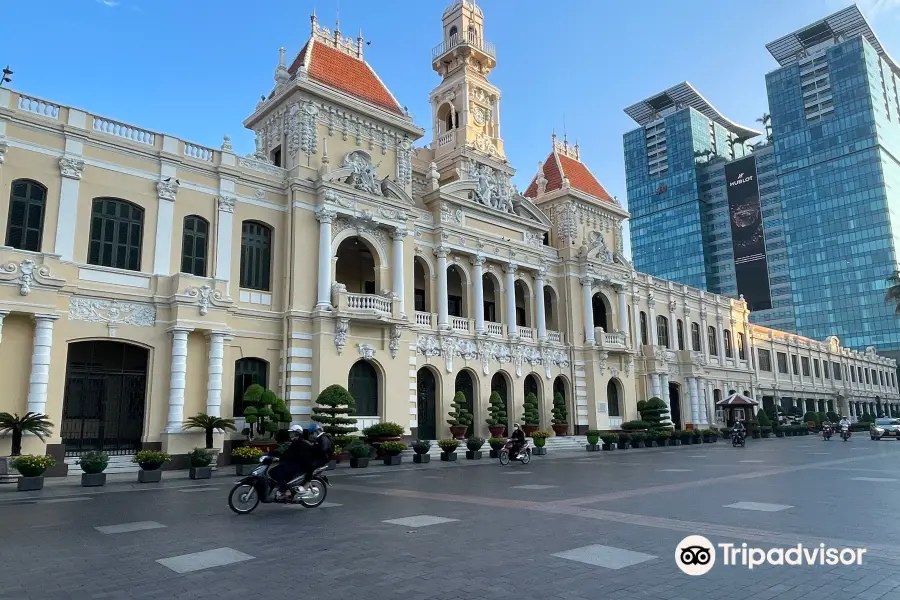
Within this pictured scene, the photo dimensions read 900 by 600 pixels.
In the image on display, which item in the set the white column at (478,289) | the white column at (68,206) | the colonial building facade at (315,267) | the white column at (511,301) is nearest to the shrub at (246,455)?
the colonial building facade at (315,267)

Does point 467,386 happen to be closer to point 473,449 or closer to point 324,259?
point 473,449

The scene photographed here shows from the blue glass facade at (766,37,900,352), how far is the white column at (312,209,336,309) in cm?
10400

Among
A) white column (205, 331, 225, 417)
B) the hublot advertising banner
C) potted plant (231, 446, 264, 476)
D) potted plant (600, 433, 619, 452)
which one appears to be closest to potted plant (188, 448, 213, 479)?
potted plant (231, 446, 264, 476)

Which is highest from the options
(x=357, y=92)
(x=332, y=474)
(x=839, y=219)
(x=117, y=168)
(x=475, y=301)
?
(x=839, y=219)

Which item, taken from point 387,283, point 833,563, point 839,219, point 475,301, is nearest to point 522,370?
point 475,301

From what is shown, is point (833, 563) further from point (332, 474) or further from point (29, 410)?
point (29, 410)

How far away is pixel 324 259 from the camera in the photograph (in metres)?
27.2

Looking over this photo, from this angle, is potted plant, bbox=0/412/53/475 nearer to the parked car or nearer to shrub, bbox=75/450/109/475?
shrub, bbox=75/450/109/475

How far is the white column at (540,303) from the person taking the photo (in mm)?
37500

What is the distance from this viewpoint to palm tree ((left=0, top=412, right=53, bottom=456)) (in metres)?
18.1

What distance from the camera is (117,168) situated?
23281mm

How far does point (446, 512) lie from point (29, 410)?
1506 cm

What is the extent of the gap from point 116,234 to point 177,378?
222 inches

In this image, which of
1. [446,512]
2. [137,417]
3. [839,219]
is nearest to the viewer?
[446,512]
